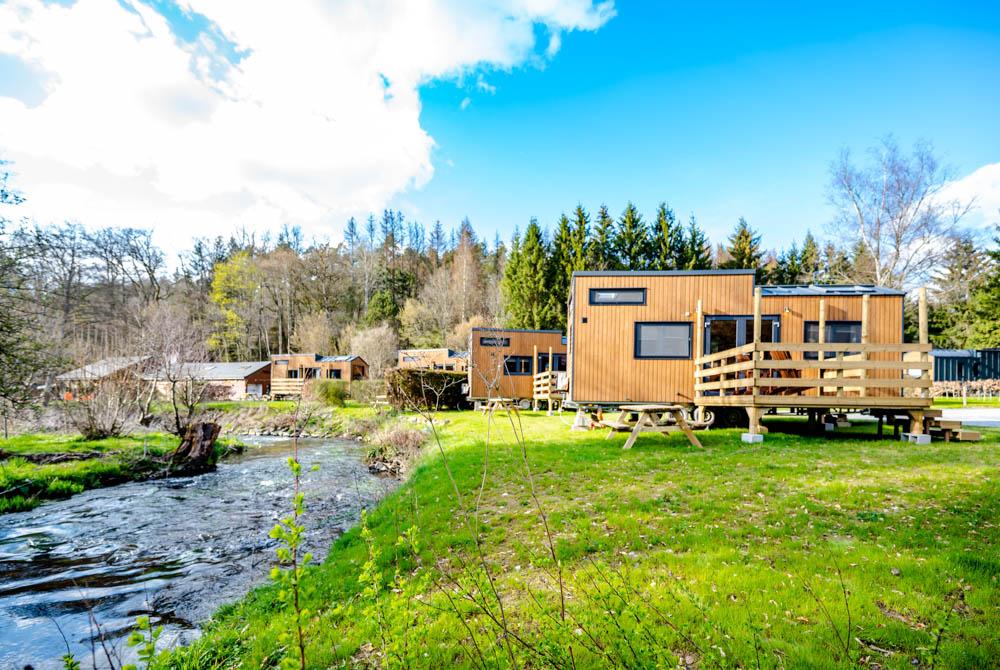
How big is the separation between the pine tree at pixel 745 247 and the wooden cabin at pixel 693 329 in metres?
26.3

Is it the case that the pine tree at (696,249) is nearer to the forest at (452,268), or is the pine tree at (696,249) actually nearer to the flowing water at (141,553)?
the forest at (452,268)

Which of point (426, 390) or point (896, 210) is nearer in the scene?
point (896, 210)

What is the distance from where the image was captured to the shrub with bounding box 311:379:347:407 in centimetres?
2622

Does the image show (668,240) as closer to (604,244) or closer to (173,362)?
(604,244)

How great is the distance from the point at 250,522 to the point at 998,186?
30669 mm

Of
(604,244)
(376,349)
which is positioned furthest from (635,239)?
(376,349)

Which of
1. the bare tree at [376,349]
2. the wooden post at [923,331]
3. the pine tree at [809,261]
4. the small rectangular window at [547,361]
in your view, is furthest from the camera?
the pine tree at [809,261]

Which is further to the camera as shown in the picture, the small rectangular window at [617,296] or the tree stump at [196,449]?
the small rectangular window at [617,296]

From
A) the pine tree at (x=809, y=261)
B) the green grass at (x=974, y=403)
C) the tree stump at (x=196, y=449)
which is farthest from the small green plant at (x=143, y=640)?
the pine tree at (x=809, y=261)

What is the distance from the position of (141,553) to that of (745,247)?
133ft

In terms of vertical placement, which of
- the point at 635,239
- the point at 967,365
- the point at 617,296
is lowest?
the point at 967,365

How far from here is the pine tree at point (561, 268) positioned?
37.3 meters

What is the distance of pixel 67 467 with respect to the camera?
10.6m

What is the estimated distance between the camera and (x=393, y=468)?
42.8 feet
